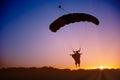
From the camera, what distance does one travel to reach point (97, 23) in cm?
2866

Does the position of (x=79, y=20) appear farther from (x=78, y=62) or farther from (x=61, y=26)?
(x=78, y=62)

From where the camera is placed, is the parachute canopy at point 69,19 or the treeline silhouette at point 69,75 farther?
the treeline silhouette at point 69,75

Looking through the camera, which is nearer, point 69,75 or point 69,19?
point 69,19

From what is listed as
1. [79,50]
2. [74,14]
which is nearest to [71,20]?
[74,14]

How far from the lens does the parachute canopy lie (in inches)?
1129

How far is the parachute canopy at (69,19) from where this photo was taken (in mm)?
28672

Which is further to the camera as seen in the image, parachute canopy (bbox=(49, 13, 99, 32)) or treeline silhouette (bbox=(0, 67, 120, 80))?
treeline silhouette (bbox=(0, 67, 120, 80))

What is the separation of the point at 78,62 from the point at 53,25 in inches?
139

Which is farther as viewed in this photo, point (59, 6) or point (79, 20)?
point (79, 20)

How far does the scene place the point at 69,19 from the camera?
2881cm

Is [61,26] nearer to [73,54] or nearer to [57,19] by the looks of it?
[57,19]

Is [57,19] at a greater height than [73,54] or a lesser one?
greater

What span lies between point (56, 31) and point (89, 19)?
2713mm

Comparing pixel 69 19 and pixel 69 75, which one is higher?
pixel 69 75
